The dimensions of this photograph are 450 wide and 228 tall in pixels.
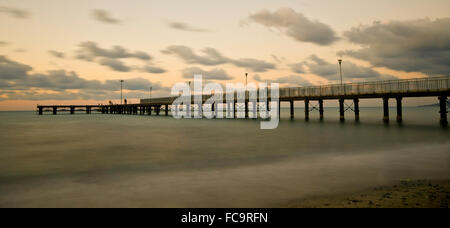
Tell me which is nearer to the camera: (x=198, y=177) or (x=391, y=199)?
(x=391, y=199)

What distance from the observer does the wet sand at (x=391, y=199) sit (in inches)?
239

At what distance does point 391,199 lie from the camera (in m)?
6.50

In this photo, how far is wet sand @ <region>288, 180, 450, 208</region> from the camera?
6.07m

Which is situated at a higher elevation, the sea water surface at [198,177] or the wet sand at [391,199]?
the wet sand at [391,199]

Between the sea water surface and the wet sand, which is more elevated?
the wet sand

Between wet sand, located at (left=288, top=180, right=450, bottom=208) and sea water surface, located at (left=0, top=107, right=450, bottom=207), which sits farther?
sea water surface, located at (left=0, top=107, right=450, bottom=207)

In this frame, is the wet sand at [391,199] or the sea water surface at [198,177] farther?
the sea water surface at [198,177]

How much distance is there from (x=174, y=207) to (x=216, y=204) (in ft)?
3.19

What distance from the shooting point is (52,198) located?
24.8ft

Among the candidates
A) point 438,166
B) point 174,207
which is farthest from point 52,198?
point 438,166

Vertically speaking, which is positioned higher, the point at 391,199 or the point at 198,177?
the point at 391,199

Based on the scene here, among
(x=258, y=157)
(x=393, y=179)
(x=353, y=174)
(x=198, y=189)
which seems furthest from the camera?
(x=258, y=157)
